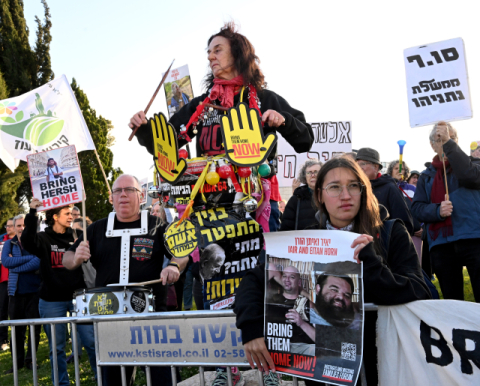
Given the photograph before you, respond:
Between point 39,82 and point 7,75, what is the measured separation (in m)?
1.45

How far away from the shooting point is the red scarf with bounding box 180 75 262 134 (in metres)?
2.76

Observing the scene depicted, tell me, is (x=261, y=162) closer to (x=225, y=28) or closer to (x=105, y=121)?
(x=225, y=28)

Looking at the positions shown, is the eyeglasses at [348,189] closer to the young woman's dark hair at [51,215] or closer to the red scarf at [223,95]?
the red scarf at [223,95]

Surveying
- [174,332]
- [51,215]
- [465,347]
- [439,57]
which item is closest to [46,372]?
[51,215]

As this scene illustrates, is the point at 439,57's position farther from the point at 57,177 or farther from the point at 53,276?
the point at 53,276

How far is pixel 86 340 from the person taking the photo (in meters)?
4.73

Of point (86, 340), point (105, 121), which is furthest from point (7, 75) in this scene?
point (86, 340)

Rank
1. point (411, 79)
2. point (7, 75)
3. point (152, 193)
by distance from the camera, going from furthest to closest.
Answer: point (7, 75)
point (411, 79)
point (152, 193)

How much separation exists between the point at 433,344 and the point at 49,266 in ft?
14.0

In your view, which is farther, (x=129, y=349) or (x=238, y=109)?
(x=129, y=349)

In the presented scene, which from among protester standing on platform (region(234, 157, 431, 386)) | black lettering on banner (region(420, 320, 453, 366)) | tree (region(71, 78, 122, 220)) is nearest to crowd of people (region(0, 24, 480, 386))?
protester standing on platform (region(234, 157, 431, 386))

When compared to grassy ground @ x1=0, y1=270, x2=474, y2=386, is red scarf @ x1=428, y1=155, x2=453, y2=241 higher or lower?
higher

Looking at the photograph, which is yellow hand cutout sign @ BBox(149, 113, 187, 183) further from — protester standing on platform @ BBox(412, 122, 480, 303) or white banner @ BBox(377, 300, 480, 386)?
protester standing on platform @ BBox(412, 122, 480, 303)

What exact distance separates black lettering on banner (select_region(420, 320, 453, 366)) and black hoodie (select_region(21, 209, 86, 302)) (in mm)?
3801
